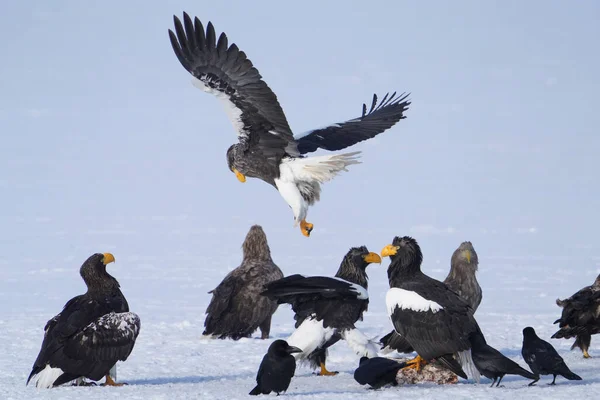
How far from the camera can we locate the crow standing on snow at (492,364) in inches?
270

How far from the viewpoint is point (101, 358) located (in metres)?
7.48

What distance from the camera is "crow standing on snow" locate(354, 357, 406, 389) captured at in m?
6.97

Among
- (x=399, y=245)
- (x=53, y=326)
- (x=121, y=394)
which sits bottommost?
(x=121, y=394)

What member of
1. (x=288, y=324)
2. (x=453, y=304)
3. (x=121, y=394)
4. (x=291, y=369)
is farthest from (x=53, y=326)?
(x=288, y=324)

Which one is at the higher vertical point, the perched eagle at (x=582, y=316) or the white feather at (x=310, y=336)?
the perched eagle at (x=582, y=316)

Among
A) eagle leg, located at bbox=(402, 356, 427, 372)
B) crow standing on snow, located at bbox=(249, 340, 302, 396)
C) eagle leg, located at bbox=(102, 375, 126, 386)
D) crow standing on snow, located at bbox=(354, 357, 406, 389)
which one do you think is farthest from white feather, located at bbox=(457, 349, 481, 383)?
eagle leg, located at bbox=(102, 375, 126, 386)

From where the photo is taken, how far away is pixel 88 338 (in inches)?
294

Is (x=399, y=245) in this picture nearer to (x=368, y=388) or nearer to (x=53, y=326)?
(x=368, y=388)

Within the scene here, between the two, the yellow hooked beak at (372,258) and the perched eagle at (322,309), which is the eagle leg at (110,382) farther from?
the yellow hooked beak at (372,258)

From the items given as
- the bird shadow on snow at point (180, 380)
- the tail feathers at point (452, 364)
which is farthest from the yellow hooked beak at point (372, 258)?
the bird shadow on snow at point (180, 380)

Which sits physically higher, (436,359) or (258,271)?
(258,271)

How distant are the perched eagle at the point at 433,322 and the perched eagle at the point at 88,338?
82.3 inches

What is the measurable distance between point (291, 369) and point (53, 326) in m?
2.02

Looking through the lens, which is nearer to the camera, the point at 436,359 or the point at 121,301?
the point at 436,359
